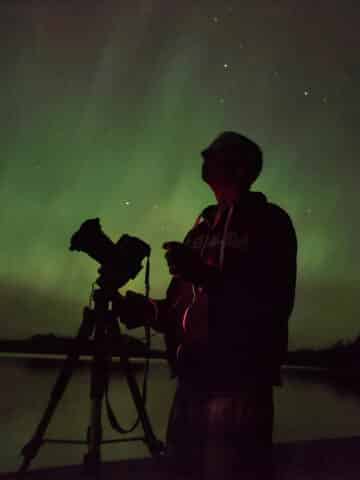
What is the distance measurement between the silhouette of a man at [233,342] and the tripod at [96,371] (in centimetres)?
99

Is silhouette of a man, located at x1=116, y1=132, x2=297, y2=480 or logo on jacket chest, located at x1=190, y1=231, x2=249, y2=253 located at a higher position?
logo on jacket chest, located at x1=190, y1=231, x2=249, y2=253

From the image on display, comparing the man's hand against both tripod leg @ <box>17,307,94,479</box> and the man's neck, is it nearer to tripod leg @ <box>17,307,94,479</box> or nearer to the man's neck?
the man's neck

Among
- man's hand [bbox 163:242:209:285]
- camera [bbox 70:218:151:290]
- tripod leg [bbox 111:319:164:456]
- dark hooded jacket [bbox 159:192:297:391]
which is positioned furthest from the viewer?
tripod leg [bbox 111:319:164:456]

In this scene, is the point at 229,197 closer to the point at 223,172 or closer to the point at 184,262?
the point at 223,172

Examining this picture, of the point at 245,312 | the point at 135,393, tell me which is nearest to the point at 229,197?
the point at 245,312

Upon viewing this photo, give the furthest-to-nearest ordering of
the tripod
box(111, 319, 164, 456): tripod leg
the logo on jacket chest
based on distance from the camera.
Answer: box(111, 319, 164, 456): tripod leg → the tripod → the logo on jacket chest

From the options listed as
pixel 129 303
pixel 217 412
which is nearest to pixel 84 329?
pixel 129 303

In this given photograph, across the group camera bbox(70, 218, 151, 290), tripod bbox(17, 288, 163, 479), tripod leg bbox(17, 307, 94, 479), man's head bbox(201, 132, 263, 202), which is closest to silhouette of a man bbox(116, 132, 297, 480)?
man's head bbox(201, 132, 263, 202)

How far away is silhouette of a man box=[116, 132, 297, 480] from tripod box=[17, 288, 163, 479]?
992 mm

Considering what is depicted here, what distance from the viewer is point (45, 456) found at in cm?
611

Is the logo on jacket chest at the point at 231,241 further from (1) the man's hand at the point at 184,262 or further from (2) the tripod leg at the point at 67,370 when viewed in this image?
(2) the tripod leg at the point at 67,370

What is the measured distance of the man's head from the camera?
2.25 m

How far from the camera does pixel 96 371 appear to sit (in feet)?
9.78

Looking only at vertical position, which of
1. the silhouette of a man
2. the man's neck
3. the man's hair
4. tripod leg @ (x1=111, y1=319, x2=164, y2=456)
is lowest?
tripod leg @ (x1=111, y1=319, x2=164, y2=456)
